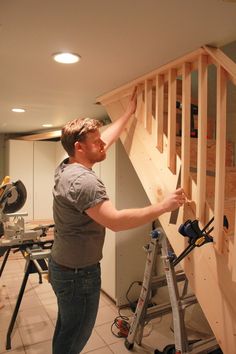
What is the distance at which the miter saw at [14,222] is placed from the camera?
8.27 feet

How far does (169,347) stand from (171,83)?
199 cm

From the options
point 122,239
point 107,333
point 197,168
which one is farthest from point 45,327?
point 197,168

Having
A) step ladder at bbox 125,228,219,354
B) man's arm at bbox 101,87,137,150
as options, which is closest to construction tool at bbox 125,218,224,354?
step ladder at bbox 125,228,219,354

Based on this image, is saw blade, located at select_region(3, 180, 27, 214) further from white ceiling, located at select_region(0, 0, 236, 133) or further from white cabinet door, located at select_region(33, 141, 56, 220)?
white cabinet door, located at select_region(33, 141, 56, 220)

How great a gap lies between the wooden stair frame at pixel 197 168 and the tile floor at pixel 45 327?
118 centimetres

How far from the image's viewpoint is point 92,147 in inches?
63.6

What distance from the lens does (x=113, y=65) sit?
1.87m

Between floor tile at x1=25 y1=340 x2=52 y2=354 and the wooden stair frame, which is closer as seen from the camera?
the wooden stair frame

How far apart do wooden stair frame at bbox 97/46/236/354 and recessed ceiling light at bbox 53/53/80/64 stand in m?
0.55

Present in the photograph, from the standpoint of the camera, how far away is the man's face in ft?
5.24

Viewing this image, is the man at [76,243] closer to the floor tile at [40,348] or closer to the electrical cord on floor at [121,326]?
the floor tile at [40,348]

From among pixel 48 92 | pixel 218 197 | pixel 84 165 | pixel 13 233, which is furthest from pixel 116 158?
pixel 218 197

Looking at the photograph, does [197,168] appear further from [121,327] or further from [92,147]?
[121,327]

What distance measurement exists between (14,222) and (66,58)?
171cm
